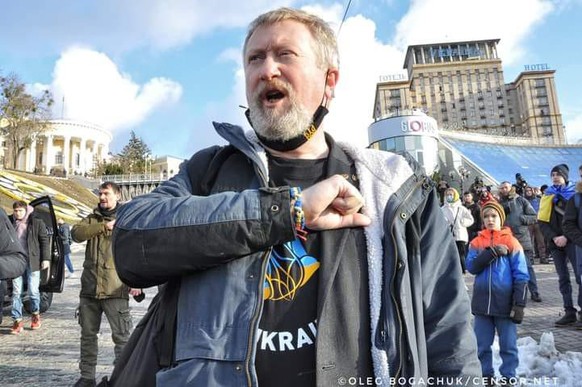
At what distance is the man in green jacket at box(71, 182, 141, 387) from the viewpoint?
170 inches

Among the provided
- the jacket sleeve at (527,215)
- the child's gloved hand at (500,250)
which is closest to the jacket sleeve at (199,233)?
the child's gloved hand at (500,250)

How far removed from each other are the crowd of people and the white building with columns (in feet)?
→ 257

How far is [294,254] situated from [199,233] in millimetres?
339

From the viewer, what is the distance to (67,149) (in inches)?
2992

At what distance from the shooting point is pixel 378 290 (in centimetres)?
133

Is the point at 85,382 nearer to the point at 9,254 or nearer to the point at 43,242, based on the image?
the point at 9,254

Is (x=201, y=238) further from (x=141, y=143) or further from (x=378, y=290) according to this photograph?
(x=141, y=143)

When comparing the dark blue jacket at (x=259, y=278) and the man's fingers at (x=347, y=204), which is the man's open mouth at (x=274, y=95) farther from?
the man's fingers at (x=347, y=204)

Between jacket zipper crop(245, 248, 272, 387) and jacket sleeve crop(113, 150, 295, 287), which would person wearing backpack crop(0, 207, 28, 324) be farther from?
jacket zipper crop(245, 248, 272, 387)

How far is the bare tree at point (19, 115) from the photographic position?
43.4m

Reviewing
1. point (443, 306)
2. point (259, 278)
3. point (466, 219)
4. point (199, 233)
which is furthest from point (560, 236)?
point (199, 233)

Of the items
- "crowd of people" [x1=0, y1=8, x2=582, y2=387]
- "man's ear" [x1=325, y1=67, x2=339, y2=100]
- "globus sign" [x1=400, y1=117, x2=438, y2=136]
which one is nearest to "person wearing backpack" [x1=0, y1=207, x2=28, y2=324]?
"crowd of people" [x1=0, y1=8, x2=582, y2=387]

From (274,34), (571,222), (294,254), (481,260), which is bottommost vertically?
(481,260)

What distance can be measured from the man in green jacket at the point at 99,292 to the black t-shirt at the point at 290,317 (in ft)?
11.0
